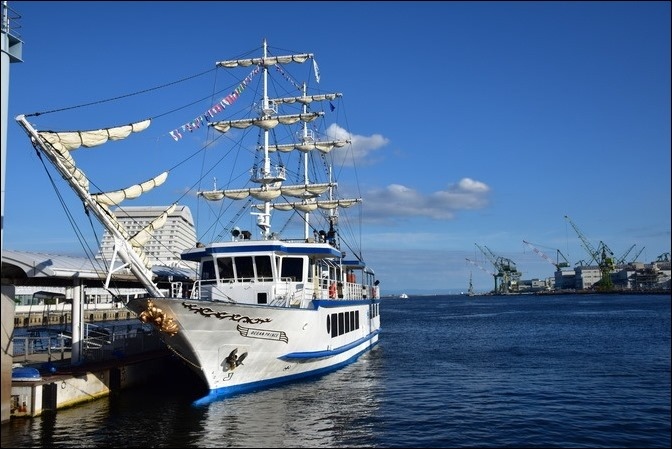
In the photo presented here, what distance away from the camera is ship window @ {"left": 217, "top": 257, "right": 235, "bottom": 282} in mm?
25531

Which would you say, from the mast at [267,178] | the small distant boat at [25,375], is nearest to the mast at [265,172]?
the mast at [267,178]

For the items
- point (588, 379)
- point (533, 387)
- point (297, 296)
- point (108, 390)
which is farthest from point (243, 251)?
point (588, 379)

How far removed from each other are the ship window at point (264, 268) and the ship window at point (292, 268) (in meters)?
0.63

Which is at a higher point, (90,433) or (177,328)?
(177,328)

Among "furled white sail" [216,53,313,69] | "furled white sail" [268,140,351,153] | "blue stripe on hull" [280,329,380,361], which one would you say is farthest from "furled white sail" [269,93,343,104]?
"blue stripe on hull" [280,329,380,361]

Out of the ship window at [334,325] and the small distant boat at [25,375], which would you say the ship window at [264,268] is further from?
the small distant boat at [25,375]

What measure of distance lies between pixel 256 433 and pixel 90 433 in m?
4.97

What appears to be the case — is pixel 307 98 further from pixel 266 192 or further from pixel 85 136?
pixel 85 136

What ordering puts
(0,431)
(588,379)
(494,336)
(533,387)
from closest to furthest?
1. (0,431)
2. (533,387)
3. (588,379)
4. (494,336)

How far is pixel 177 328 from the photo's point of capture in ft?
66.9

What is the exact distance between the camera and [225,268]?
25688 mm

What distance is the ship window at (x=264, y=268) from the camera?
25297 millimetres

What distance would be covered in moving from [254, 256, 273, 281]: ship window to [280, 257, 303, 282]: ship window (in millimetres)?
633

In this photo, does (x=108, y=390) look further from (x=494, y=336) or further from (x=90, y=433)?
(x=494, y=336)
